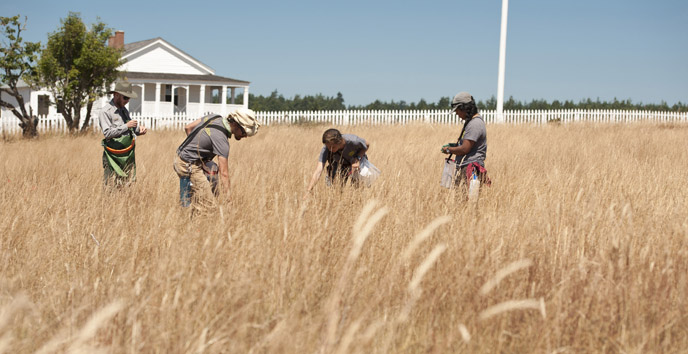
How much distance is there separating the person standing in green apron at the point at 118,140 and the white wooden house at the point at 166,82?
30.3 m

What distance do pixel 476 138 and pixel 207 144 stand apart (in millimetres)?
2376

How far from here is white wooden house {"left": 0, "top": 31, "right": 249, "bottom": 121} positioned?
3638 cm

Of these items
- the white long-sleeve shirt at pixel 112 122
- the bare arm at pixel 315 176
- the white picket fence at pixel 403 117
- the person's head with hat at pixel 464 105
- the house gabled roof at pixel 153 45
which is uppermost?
the house gabled roof at pixel 153 45

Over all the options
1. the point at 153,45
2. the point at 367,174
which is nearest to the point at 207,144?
the point at 367,174

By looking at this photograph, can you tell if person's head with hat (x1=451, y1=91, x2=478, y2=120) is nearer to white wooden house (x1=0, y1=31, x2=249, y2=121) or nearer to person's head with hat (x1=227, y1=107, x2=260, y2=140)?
person's head with hat (x1=227, y1=107, x2=260, y2=140)

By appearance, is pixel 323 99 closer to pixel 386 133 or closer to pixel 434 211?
pixel 386 133

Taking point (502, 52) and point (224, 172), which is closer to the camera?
point (224, 172)

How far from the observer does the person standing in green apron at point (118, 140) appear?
6148 millimetres

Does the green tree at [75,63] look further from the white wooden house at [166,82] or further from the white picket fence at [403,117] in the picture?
the white wooden house at [166,82]

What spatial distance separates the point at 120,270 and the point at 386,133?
1341 centimetres

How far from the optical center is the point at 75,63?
19688mm

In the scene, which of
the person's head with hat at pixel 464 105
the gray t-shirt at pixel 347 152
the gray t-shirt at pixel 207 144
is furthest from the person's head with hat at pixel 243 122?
the person's head with hat at pixel 464 105

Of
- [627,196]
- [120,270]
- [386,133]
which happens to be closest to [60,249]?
[120,270]

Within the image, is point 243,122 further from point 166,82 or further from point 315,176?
point 166,82
